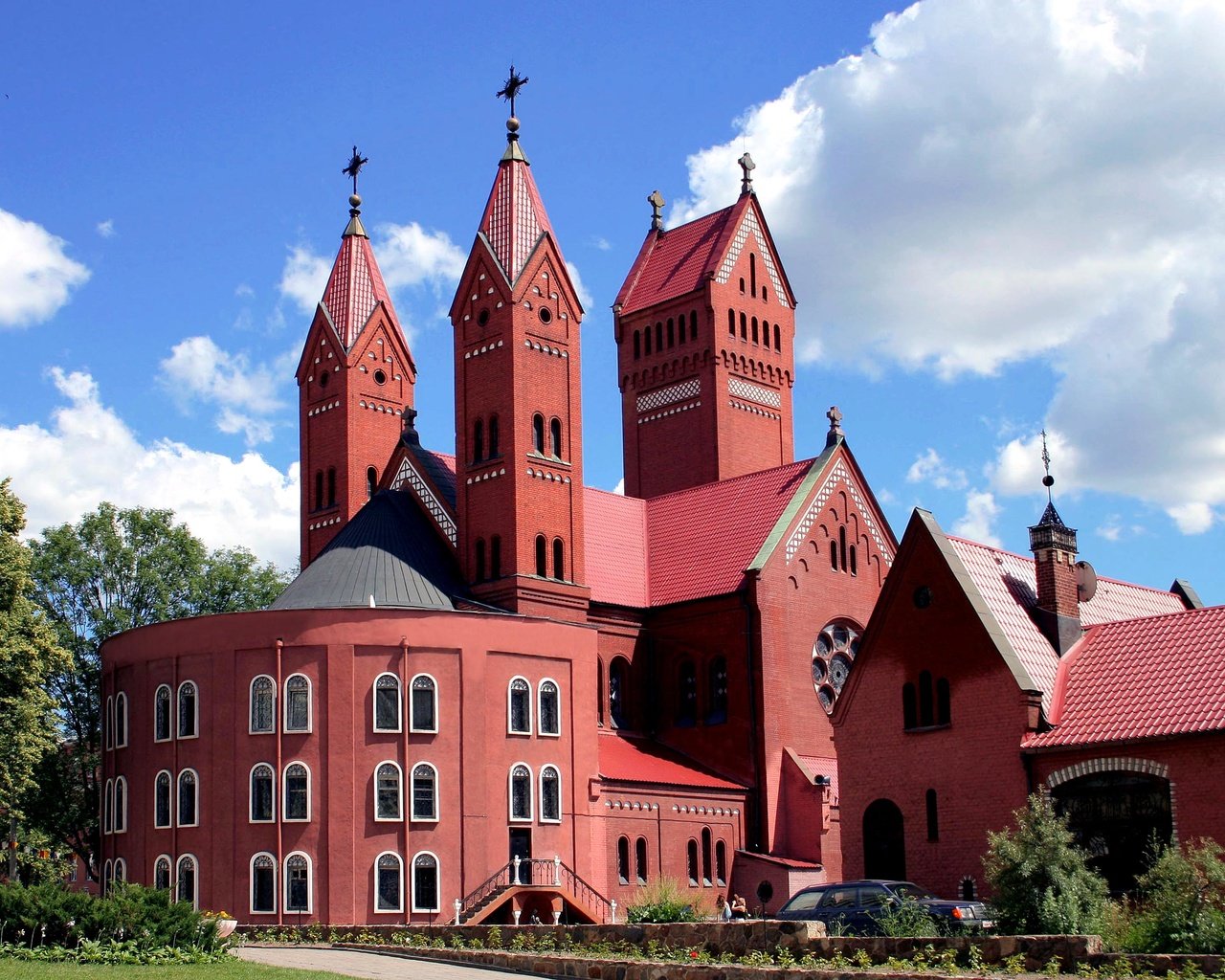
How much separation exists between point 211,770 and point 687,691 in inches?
732

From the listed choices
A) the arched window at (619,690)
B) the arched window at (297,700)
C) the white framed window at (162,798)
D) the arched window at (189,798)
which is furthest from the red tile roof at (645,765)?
A: the white framed window at (162,798)

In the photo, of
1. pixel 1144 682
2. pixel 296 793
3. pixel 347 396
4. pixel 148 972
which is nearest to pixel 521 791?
pixel 296 793

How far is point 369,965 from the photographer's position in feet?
102

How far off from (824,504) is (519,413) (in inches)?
509

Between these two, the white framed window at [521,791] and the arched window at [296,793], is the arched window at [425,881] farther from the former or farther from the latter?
the arched window at [296,793]

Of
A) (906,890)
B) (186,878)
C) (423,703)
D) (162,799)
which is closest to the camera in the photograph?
(906,890)

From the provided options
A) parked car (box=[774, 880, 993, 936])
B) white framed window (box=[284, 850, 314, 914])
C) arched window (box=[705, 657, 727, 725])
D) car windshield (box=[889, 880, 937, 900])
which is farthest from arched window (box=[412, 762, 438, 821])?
car windshield (box=[889, 880, 937, 900])

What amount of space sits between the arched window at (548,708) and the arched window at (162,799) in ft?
36.7

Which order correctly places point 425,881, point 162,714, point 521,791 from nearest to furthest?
point 425,881, point 521,791, point 162,714

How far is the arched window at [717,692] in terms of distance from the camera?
5856 cm

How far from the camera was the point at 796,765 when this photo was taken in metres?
57.0

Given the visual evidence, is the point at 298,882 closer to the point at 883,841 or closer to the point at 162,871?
the point at 162,871

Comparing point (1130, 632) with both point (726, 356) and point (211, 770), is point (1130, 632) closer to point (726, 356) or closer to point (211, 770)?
point (211, 770)

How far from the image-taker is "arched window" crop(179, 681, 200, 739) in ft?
161
